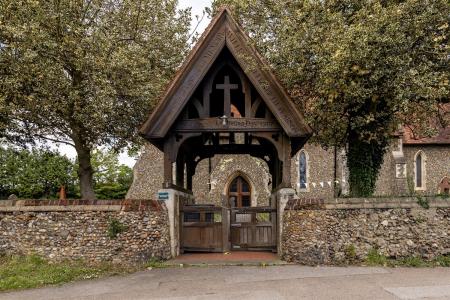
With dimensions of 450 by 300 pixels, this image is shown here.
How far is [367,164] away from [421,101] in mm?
2783

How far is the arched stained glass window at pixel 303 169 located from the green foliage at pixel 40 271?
2277cm

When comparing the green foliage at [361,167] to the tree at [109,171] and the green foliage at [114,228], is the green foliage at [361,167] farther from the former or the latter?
the tree at [109,171]

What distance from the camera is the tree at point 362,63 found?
9664 mm

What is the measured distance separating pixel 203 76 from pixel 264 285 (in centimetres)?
563

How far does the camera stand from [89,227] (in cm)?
955

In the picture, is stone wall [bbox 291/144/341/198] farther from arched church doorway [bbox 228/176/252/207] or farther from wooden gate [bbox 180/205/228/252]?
wooden gate [bbox 180/205/228/252]

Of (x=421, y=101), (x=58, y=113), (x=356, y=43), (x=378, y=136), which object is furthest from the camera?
(x=58, y=113)

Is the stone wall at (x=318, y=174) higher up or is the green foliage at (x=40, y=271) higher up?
the stone wall at (x=318, y=174)

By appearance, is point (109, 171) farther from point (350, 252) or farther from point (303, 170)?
point (350, 252)

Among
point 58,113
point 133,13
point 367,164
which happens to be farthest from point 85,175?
point 367,164

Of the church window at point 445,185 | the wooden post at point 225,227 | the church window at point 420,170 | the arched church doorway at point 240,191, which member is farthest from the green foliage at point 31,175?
the church window at point 445,185

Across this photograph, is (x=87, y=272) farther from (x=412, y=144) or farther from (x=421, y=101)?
(x=412, y=144)

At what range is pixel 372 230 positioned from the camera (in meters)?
9.62

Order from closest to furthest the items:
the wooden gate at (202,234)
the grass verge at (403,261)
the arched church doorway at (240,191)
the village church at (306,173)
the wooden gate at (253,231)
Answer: the grass verge at (403,261) < the wooden gate at (253,231) < the wooden gate at (202,234) < the village church at (306,173) < the arched church doorway at (240,191)
